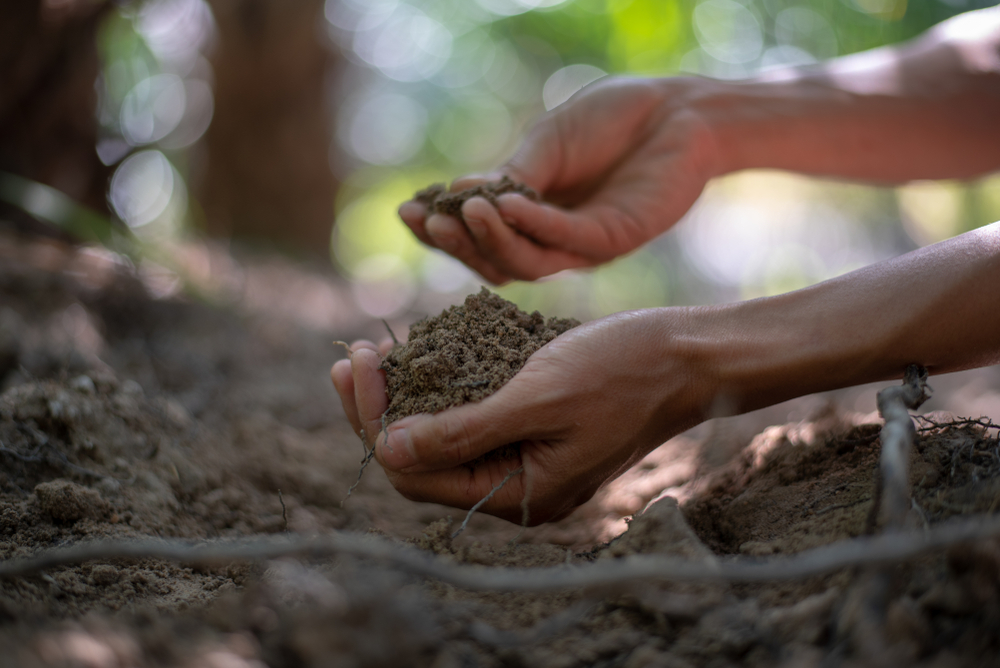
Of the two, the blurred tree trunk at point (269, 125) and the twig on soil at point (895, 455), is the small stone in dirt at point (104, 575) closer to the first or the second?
the twig on soil at point (895, 455)

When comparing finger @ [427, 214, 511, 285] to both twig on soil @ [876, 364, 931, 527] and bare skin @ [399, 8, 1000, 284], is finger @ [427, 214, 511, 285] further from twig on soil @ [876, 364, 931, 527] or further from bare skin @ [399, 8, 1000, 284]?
twig on soil @ [876, 364, 931, 527]

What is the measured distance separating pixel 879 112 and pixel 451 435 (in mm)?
1941

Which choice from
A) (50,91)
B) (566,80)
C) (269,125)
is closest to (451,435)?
(50,91)

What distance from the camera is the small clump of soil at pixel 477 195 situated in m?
1.62

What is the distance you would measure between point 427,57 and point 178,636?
15.1 metres

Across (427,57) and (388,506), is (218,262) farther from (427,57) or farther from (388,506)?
(427,57)

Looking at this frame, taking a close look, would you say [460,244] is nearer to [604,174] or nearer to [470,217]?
[470,217]

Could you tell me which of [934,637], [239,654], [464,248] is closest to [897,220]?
[464,248]

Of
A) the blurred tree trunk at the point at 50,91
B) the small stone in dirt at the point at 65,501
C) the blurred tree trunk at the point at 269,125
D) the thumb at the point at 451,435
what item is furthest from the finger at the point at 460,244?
the blurred tree trunk at the point at 269,125

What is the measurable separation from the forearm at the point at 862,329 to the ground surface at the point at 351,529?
186 mm

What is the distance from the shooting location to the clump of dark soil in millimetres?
1195

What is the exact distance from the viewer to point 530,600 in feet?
3.05

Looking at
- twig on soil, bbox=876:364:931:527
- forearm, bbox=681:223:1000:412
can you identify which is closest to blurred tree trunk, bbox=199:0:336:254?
forearm, bbox=681:223:1000:412

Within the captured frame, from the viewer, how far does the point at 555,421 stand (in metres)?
1.13
